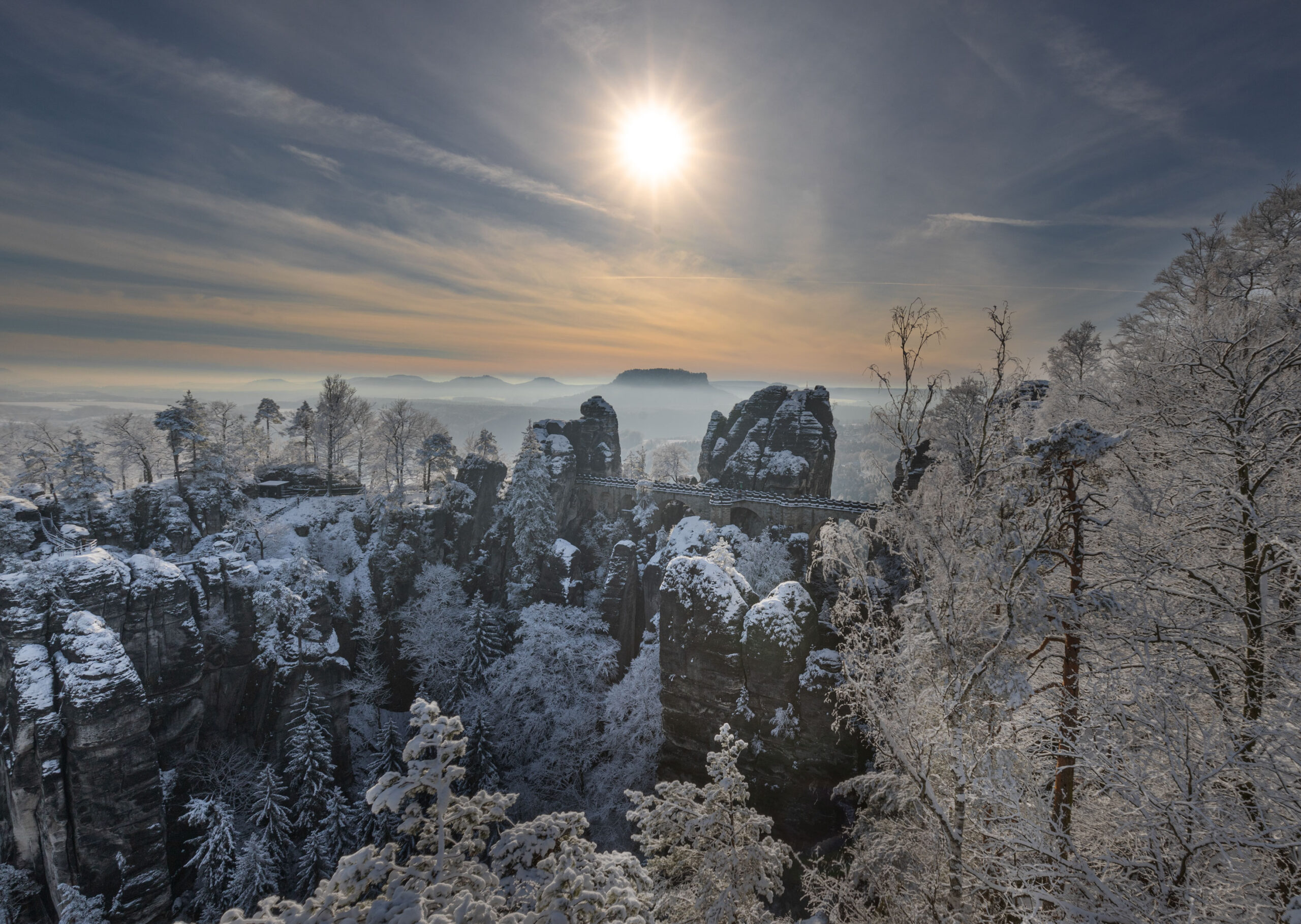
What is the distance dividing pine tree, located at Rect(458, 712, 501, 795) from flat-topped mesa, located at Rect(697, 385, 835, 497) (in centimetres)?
2016

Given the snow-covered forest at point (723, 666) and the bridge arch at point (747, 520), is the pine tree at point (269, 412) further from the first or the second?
the bridge arch at point (747, 520)

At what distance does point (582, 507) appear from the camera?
35469 millimetres

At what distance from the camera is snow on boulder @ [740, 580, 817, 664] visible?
15258 mm

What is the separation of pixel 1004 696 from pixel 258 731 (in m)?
29.7

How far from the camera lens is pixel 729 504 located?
96.8ft

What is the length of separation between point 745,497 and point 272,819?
25.9 m

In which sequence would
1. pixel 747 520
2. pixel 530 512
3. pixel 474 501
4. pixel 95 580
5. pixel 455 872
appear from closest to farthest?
1. pixel 455 872
2. pixel 95 580
3. pixel 747 520
4. pixel 530 512
5. pixel 474 501

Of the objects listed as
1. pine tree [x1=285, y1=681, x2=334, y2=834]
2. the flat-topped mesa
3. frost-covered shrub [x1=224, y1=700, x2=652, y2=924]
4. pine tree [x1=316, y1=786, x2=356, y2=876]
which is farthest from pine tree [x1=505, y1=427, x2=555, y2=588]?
frost-covered shrub [x1=224, y1=700, x2=652, y2=924]

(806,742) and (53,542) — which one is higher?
(53,542)

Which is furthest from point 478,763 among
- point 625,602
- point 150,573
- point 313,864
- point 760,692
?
point 150,573

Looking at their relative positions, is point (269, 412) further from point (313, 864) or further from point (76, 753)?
point (313, 864)

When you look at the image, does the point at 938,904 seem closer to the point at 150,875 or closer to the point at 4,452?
the point at 150,875

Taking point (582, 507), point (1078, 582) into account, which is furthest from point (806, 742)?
point (582, 507)

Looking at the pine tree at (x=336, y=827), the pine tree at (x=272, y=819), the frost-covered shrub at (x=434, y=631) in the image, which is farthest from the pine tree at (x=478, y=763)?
the frost-covered shrub at (x=434, y=631)
